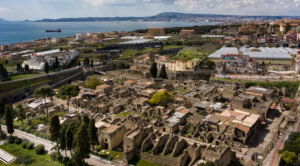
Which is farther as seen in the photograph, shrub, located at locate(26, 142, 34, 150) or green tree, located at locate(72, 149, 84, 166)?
shrub, located at locate(26, 142, 34, 150)

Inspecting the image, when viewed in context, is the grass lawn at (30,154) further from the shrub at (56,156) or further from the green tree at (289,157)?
the green tree at (289,157)

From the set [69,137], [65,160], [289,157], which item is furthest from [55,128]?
[289,157]

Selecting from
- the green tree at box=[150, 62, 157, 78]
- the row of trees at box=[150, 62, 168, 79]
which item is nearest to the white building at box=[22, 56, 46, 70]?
the green tree at box=[150, 62, 157, 78]

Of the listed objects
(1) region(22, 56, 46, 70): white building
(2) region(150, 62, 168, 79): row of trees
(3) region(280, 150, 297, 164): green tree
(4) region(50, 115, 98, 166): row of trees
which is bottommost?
(3) region(280, 150, 297, 164): green tree

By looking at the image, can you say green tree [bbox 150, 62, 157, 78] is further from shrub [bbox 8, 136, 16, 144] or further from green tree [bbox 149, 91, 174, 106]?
shrub [bbox 8, 136, 16, 144]

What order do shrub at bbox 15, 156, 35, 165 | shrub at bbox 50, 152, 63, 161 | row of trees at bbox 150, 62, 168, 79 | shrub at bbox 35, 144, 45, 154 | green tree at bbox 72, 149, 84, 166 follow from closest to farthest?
green tree at bbox 72, 149, 84, 166
shrub at bbox 50, 152, 63, 161
shrub at bbox 15, 156, 35, 165
shrub at bbox 35, 144, 45, 154
row of trees at bbox 150, 62, 168, 79

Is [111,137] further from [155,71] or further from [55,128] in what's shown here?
[155,71]

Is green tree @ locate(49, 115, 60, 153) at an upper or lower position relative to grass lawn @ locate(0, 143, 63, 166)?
upper

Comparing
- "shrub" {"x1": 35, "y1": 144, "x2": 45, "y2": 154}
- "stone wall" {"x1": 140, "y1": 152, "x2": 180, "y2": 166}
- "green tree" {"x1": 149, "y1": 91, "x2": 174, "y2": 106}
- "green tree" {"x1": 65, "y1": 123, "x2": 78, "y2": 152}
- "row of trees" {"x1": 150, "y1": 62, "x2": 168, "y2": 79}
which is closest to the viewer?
"stone wall" {"x1": 140, "y1": 152, "x2": 180, "y2": 166}

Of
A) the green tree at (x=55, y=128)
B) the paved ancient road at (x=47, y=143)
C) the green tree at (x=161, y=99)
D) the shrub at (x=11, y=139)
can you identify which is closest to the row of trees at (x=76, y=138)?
the green tree at (x=55, y=128)
